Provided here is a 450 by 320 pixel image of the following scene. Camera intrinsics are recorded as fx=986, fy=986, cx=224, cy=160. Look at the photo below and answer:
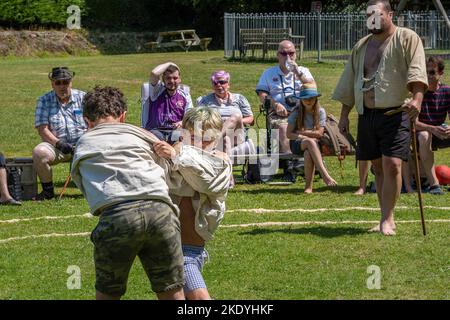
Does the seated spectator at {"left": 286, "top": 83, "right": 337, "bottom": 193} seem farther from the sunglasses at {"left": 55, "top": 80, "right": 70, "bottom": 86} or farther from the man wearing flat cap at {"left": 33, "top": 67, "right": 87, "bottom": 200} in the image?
the sunglasses at {"left": 55, "top": 80, "right": 70, "bottom": 86}

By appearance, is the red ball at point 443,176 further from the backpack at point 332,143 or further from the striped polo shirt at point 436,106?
the backpack at point 332,143

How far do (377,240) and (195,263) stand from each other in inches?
125

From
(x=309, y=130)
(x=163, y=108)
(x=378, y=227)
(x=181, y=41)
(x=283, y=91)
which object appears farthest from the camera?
(x=181, y=41)

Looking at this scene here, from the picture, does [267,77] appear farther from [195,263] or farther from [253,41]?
[253,41]

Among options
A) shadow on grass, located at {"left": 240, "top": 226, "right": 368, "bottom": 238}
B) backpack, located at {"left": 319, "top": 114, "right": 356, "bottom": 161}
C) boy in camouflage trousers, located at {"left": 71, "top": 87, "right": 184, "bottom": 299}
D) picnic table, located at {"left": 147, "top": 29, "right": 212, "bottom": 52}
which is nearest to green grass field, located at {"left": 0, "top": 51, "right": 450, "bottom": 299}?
shadow on grass, located at {"left": 240, "top": 226, "right": 368, "bottom": 238}

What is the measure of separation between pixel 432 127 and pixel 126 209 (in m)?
7.28

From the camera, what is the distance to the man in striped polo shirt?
11898mm

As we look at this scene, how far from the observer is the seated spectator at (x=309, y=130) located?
12352 millimetres

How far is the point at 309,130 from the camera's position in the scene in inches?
497

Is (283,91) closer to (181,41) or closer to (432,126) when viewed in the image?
(432,126)

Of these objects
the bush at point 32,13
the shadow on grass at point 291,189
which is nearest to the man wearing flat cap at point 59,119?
the shadow on grass at point 291,189

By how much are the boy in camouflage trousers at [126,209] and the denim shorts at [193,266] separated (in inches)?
9.4

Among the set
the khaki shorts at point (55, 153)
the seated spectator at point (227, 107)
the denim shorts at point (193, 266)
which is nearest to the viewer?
the denim shorts at point (193, 266)

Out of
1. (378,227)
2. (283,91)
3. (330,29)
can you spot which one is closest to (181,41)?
(330,29)
